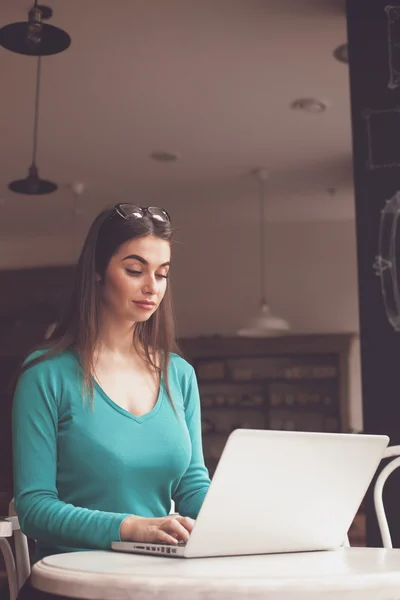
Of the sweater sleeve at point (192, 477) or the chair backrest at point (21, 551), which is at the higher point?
the sweater sleeve at point (192, 477)

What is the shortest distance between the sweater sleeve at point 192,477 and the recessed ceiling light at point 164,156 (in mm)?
4708

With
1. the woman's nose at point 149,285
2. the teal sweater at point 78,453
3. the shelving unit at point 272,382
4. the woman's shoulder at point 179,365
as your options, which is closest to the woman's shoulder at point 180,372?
the woman's shoulder at point 179,365

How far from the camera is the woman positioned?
1.49 metres

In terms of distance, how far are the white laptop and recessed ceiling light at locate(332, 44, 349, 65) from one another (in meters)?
3.64

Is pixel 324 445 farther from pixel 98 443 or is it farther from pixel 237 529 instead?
pixel 98 443

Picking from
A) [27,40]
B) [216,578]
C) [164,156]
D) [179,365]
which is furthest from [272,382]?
[216,578]

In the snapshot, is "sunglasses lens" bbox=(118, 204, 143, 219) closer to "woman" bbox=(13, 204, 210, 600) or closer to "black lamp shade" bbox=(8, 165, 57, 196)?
"woman" bbox=(13, 204, 210, 600)

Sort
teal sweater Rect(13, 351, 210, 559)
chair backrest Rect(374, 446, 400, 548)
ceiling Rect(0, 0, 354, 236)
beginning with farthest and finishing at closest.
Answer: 1. ceiling Rect(0, 0, 354, 236)
2. chair backrest Rect(374, 446, 400, 548)
3. teal sweater Rect(13, 351, 210, 559)

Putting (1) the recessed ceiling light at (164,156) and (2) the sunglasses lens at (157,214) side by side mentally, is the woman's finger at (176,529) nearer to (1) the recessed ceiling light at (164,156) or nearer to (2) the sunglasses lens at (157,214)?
(2) the sunglasses lens at (157,214)

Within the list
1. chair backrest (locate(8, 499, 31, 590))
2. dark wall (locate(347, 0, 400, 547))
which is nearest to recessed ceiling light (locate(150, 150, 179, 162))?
dark wall (locate(347, 0, 400, 547))

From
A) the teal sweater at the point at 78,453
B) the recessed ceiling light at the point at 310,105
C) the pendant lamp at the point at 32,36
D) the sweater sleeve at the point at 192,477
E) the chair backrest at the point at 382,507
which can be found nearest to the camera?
the teal sweater at the point at 78,453

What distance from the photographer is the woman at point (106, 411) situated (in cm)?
149

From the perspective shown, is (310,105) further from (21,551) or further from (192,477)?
(21,551)

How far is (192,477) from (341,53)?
11.3ft
